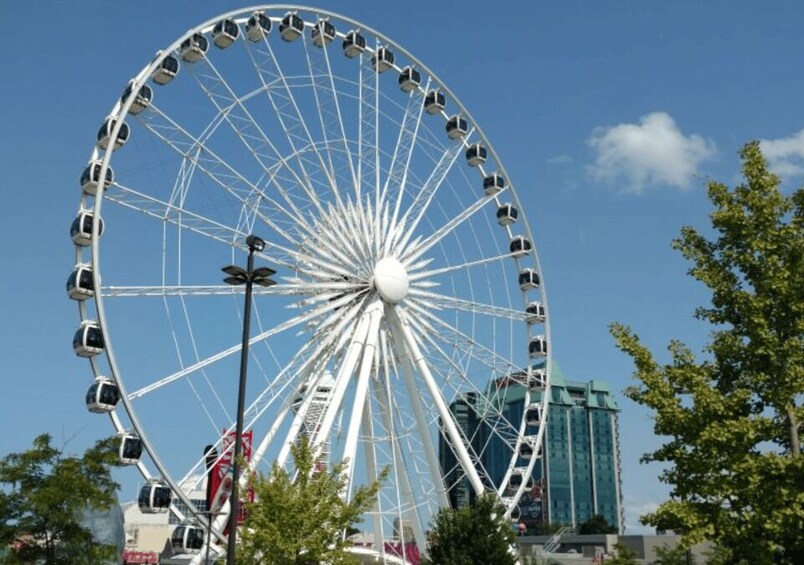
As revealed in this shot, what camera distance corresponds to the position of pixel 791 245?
1705cm

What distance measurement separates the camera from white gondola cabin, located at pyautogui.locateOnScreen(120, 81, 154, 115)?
108 feet

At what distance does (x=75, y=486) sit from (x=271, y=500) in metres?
11.5

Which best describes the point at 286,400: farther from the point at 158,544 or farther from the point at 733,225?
the point at 158,544

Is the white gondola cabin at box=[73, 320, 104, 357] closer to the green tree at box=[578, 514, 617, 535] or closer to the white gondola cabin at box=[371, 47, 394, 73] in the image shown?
the white gondola cabin at box=[371, 47, 394, 73]

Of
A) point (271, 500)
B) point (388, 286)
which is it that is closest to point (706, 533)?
point (271, 500)

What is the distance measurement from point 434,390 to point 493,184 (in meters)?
12.3

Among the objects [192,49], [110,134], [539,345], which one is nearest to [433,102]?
[539,345]

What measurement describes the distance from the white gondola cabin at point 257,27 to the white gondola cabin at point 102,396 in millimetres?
15342

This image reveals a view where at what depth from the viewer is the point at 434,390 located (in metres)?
36.8

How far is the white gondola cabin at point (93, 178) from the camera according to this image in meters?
31.2

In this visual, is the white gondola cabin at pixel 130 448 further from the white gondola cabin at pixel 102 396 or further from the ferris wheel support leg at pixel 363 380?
the ferris wheel support leg at pixel 363 380

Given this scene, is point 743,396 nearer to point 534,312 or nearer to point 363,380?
point 363,380

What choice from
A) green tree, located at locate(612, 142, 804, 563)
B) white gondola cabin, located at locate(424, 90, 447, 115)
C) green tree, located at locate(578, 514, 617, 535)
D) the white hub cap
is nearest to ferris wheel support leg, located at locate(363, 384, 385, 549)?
the white hub cap

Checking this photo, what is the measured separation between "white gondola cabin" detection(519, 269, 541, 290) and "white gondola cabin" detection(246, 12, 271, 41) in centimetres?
1626
